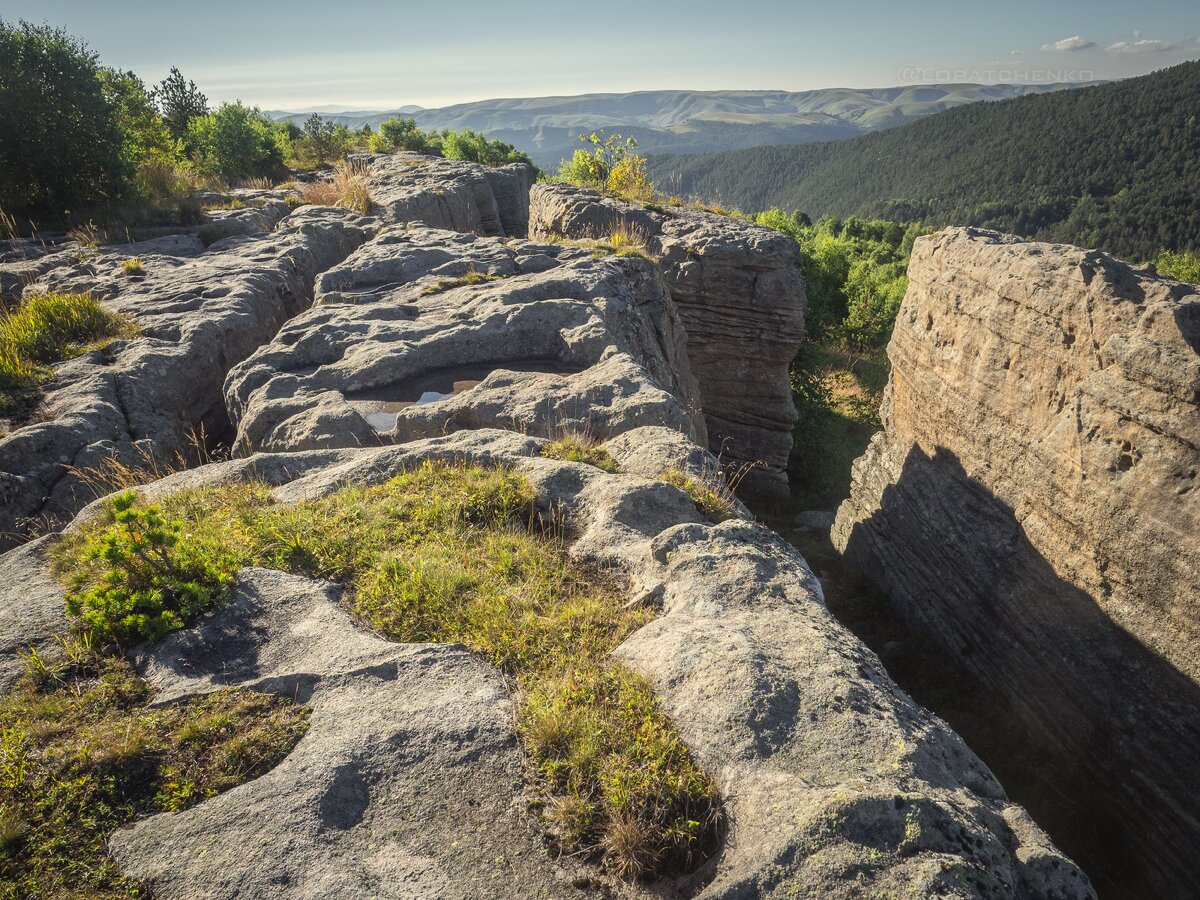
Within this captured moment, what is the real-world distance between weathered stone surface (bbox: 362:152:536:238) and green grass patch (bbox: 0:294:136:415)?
26.6 feet

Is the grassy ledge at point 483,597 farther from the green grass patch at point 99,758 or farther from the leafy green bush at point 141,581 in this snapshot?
the green grass patch at point 99,758

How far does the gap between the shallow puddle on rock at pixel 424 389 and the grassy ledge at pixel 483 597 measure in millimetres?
1981

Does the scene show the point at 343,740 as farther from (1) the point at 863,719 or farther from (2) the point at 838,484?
(2) the point at 838,484

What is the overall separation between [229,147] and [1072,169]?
14043 centimetres

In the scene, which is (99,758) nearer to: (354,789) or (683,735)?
(354,789)

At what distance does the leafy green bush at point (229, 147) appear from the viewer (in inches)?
923

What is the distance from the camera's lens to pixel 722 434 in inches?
763

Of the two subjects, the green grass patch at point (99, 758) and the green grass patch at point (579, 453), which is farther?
the green grass patch at point (579, 453)

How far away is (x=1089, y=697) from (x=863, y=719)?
838 cm

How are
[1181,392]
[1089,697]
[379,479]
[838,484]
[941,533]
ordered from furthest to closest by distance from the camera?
1. [838,484]
2. [941,533]
3. [1089,697]
4. [1181,392]
5. [379,479]

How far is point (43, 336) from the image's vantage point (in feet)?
28.7

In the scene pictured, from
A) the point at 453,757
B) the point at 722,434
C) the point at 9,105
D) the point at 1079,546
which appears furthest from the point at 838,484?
the point at 9,105

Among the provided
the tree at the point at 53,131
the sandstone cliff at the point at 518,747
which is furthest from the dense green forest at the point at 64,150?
the sandstone cliff at the point at 518,747

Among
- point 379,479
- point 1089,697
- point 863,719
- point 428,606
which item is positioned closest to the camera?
point 863,719
